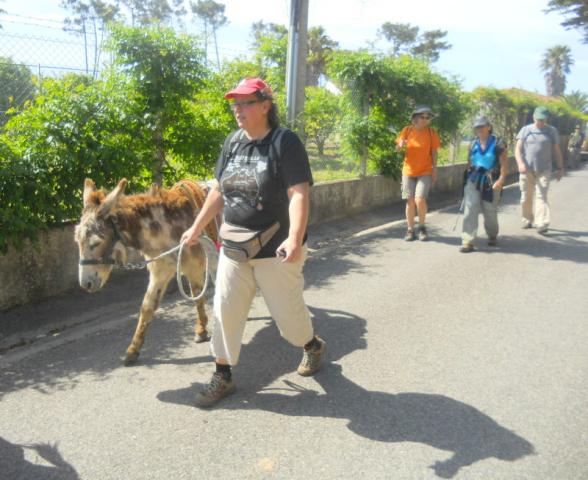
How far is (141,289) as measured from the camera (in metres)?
6.11

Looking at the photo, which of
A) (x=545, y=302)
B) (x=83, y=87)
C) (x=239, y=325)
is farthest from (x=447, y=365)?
(x=83, y=87)

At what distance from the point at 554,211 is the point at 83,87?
9416mm

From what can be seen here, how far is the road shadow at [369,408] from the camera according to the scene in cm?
329

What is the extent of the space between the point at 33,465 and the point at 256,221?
185 centimetres

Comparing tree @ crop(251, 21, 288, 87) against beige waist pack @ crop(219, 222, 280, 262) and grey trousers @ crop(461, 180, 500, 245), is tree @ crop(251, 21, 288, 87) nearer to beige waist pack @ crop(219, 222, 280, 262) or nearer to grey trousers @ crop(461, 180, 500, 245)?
grey trousers @ crop(461, 180, 500, 245)

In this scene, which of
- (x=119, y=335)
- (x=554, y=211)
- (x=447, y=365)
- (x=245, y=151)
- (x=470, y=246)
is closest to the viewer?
(x=245, y=151)

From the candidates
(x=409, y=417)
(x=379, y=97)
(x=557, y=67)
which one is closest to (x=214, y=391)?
(x=409, y=417)

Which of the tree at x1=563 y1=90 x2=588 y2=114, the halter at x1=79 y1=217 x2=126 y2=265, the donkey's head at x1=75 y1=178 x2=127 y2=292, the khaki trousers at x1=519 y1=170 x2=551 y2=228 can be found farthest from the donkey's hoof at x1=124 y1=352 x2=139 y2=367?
the tree at x1=563 y1=90 x2=588 y2=114

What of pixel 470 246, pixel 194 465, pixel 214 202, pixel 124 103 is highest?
pixel 124 103

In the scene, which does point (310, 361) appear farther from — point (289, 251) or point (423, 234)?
point (423, 234)

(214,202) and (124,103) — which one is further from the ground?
(124,103)

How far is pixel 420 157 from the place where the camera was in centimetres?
834

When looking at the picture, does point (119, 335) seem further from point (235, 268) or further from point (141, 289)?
point (235, 268)

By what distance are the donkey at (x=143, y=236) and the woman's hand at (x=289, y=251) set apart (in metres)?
1.37
